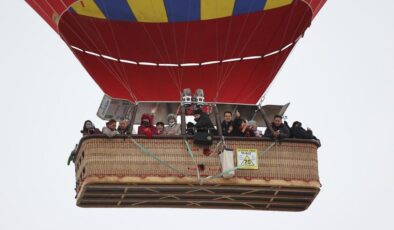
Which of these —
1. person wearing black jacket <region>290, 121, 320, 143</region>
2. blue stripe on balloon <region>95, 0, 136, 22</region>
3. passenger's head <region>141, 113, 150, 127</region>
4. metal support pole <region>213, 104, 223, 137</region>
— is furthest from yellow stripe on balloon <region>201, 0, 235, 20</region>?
person wearing black jacket <region>290, 121, 320, 143</region>

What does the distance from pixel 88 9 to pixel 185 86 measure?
274 centimetres

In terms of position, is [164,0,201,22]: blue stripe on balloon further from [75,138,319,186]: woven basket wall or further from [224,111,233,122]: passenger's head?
[75,138,319,186]: woven basket wall

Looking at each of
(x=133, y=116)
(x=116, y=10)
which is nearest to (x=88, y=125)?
(x=133, y=116)

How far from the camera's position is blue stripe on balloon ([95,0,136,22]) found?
77.4ft

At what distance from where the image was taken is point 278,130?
22672 millimetres

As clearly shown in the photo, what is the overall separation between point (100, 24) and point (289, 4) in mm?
2866

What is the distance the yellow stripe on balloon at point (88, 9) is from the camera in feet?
77.2

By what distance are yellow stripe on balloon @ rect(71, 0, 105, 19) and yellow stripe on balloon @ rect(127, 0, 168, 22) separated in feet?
1.67

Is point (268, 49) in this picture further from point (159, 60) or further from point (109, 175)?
point (109, 175)

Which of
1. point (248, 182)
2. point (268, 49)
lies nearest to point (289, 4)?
point (268, 49)

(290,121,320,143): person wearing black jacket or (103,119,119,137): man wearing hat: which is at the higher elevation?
(290,121,320,143): person wearing black jacket

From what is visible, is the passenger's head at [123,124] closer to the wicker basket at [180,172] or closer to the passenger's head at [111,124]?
the passenger's head at [111,124]

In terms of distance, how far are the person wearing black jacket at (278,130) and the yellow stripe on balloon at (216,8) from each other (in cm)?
205

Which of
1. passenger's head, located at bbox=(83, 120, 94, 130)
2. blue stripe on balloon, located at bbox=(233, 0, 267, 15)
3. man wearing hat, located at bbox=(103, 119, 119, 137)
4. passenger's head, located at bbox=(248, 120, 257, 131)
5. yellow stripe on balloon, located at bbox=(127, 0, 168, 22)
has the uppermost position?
blue stripe on balloon, located at bbox=(233, 0, 267, 15)
